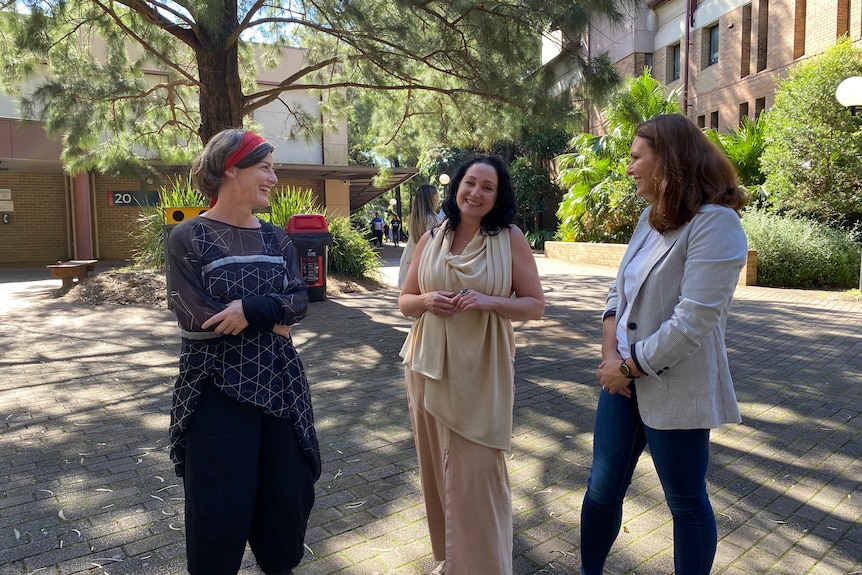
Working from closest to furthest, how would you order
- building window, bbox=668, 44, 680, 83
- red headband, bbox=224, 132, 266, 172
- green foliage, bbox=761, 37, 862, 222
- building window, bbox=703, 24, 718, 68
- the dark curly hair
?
red headband, bbox=224, 132, 266, 172, the dark curly hair, green foliage, bbox=761, 37, 862, 222, building window, bbox=703, 24, 718, 68, building window, bbox=668, 44, 680, 83

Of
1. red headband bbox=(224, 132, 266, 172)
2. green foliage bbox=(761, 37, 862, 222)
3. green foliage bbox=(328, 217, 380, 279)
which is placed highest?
Result: green foliage bbox=(761, 37, 862, 222)

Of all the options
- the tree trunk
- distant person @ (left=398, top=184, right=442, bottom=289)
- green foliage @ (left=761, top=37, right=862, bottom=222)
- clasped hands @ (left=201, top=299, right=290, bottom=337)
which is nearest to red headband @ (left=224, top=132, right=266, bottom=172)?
clasped hands @ (left=201, top=299, right=290, bottom=337)

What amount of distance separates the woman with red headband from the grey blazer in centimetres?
122

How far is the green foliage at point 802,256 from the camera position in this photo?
12.9 m

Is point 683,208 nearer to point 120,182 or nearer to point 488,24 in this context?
point 488,24

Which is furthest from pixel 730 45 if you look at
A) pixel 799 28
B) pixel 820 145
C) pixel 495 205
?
pixel 495 205

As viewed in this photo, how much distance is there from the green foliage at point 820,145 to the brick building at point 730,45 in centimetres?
277

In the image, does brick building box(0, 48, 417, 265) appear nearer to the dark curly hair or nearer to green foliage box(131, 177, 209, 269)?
green foliage box(131, 177, 209, 269)

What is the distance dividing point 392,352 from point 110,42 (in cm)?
754

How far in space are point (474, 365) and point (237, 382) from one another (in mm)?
888

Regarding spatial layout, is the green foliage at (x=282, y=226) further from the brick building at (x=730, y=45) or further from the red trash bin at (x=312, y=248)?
the brick building at (x=730, y=45)

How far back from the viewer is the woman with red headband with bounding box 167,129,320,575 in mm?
2213

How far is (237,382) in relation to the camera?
2.23 meters

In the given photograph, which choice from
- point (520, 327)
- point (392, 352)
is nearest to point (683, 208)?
point (392, 352)
